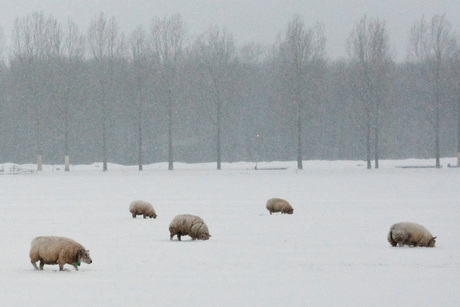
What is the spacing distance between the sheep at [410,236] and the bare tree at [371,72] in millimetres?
50354

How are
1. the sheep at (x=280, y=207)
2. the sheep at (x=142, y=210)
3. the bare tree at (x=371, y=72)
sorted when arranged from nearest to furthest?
the sheep at (x=142, y=210) < the sheep at (x=280, y=207) < the bare tree at (x=371, y=72)

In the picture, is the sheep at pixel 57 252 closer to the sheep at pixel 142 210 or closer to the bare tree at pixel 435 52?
the sheep at pixel 142 210

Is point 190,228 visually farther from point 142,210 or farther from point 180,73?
point 180,73

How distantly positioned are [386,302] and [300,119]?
57.5m

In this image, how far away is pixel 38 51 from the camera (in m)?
71.7

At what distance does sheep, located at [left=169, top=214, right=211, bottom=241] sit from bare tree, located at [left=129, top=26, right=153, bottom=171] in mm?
51699

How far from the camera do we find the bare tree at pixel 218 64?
71688mm

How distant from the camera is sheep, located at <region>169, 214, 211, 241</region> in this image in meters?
18.0

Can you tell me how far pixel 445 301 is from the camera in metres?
10.5

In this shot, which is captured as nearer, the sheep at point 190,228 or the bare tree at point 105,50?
the sheep at point 190,228

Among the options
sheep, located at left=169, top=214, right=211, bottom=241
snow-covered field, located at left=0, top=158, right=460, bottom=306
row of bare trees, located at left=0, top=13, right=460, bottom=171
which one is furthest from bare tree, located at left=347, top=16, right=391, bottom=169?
sheep, located at left=169, top=214, right=211, bottom=241

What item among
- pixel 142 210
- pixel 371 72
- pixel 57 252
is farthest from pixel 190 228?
pixel 371 72

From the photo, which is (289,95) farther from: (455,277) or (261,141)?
(455,277)

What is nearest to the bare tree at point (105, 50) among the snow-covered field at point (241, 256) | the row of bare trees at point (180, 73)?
the row of bare trees at point (180, 73)
